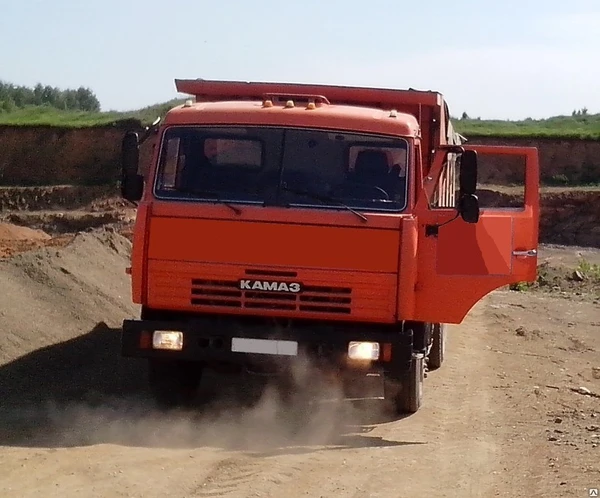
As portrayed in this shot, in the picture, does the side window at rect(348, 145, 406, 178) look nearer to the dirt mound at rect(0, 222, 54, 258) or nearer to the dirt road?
→ the dirt road

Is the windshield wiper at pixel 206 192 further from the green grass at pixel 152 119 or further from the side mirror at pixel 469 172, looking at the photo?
the green grass at pixel 152 119

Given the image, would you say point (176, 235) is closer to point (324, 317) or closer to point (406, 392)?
point (324, 317)

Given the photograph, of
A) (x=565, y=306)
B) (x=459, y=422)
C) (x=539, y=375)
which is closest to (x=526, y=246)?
(x=459, y=422)

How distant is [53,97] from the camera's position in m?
103

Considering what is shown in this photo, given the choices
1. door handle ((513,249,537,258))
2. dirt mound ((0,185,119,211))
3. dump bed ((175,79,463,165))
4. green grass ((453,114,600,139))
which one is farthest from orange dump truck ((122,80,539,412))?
dirt mound ((0,185,119,211))

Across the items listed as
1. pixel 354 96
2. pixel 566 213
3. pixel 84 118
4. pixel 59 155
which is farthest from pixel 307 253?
pixel 84 118

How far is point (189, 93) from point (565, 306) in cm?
1016

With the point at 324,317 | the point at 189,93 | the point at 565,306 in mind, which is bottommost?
the point at 565,306

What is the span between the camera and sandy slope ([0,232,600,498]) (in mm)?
7105

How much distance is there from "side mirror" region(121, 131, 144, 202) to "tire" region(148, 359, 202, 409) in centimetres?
145

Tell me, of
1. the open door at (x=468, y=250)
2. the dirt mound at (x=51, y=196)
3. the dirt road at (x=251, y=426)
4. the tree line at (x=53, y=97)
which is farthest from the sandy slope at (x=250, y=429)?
the tree line at (x=53, y=97)

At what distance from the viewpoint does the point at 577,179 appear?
4831cm

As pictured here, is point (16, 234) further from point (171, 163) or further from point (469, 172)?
point (469, 172)

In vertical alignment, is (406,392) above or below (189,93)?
below
